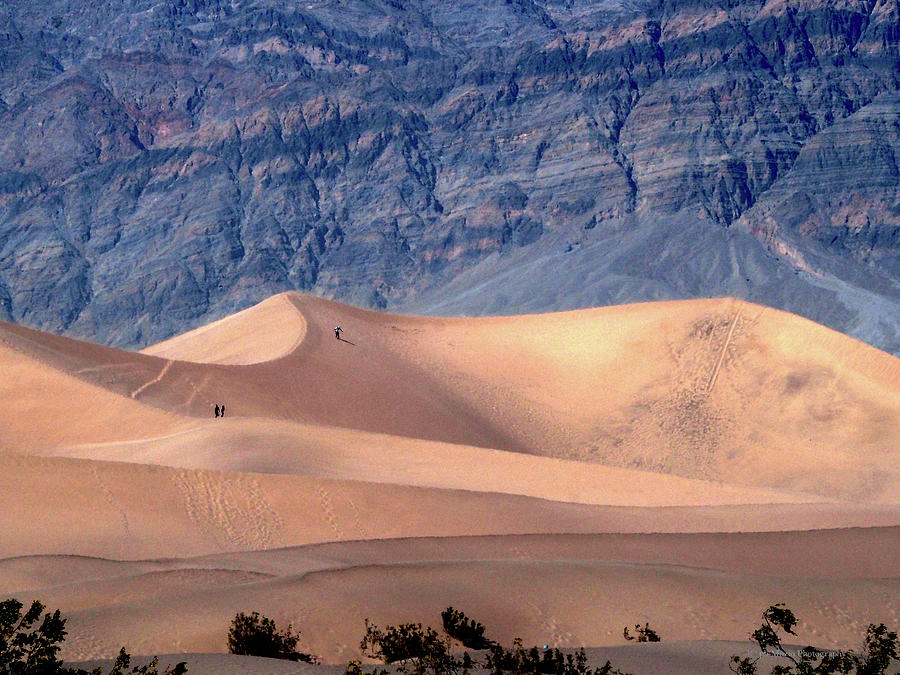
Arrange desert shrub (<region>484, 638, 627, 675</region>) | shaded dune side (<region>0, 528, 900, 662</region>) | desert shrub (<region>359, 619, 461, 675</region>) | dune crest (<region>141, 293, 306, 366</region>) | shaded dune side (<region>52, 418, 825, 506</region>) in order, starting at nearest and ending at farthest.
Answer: desert shrub (<region>484, 638, 627, 675</region>), desert shrub (<region>359, 619, 461, 675</region>), shaded dune side (<region>0, 528, 900, 662</region>), shaded dune side (<region>52, 418, 825, 506</region>), dune crest (<region>141, 293, 306, 366</region>)

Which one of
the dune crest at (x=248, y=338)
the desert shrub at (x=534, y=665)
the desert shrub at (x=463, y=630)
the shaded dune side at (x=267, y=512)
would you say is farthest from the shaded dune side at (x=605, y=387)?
the desert shrub at (x=534, y=665)

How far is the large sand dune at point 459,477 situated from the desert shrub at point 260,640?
0.35 meters

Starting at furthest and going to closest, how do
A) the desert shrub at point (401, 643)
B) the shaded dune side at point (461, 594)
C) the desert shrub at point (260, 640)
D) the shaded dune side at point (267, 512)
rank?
the shaded dune side at point (267, 512) < the shaded dune side at point (461, 594) < the desert shrub at point (260, 640) < the desert shrub at point (401, 643)

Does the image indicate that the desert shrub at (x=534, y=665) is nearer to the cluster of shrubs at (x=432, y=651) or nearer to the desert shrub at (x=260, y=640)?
the cluster of shrubs at (x=432, y=651)

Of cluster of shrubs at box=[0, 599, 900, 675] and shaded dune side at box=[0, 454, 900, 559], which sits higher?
shaded dune side at box=[0, 454, 900, 559]

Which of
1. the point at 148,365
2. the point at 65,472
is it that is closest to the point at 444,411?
the point at 148,365

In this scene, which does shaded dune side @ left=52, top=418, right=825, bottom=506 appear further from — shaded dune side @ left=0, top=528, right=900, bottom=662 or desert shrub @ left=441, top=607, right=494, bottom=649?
desert shrub @ left=441, top=607, right=494, bottom=649

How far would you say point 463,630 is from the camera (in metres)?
16.4

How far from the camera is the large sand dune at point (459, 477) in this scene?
1789cm

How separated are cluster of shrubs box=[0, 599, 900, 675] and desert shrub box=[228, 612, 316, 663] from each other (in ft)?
0.04

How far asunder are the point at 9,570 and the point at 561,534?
9.38m

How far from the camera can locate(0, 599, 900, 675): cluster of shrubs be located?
11.5m

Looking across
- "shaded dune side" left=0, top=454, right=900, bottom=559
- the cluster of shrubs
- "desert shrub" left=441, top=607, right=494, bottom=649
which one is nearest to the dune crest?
"shaded dune side" left=0, top=454, right=900, bottom=559

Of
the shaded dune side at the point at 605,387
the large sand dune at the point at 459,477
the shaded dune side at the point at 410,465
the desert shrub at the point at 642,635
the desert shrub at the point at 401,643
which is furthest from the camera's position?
the shaded dune side at the point at 605,387
